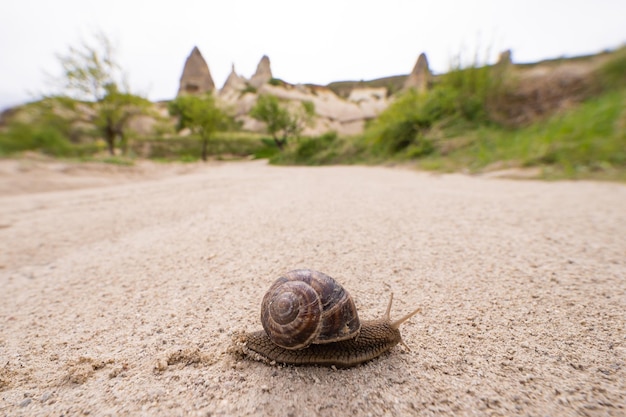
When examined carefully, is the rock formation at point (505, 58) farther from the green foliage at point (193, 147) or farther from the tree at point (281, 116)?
the green foliage at point (193, 147)

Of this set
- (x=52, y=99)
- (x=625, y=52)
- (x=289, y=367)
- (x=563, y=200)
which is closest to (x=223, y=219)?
(x=289, y=367)

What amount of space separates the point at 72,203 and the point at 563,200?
6237mm

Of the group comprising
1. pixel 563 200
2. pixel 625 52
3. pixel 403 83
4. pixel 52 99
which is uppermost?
pixel 403 83

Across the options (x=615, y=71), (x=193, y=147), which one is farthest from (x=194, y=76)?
(x=615, y=71)

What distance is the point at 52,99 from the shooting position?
36.3 feet

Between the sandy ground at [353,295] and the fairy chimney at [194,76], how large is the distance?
45.2 meters

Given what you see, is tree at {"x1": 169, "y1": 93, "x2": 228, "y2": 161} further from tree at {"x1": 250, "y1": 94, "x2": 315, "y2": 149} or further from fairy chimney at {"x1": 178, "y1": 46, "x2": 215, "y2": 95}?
fairy chimney at {"x1": 178, "y1": 46, "x2": 215, "y2": 95}

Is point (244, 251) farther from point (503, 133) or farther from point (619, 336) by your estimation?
point (503, 133)

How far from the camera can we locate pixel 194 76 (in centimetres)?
4066

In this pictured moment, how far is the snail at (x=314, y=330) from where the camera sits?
0.86m

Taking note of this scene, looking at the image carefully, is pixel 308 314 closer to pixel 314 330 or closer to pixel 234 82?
pixel 314 330

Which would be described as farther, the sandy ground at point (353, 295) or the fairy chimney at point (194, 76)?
the fairy chimney at point (194, 76)

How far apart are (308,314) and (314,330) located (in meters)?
0.06

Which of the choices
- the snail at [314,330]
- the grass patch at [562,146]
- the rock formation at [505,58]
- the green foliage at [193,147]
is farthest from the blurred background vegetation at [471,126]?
the snail at [314,330]
